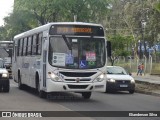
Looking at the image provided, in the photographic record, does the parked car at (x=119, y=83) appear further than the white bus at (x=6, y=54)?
No

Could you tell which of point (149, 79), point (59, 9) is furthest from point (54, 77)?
point (59, 9)

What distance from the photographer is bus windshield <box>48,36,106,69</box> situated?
1819 cm

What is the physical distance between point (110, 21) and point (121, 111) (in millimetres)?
58039

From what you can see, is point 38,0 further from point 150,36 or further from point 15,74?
point 15,74

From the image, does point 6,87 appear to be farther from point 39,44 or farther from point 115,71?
point 115,71

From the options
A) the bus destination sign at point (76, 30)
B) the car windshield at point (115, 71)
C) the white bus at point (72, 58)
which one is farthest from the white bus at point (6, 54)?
the bus destination sign at point (76, 30)

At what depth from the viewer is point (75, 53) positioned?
18.3 m

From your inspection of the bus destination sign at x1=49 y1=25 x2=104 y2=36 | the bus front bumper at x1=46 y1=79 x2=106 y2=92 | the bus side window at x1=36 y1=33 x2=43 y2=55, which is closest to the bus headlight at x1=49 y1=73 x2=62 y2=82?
the bus front bumper at x1=46 y1=79 x2=106 y2=92

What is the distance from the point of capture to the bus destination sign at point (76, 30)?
18547 mm

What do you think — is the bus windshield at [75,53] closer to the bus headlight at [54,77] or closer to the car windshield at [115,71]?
the bus headlight at [54,77]

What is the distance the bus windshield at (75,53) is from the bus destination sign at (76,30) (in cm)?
21

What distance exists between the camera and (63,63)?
59.5 feet

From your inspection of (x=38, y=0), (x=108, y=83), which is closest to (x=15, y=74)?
(x=108, y=83)

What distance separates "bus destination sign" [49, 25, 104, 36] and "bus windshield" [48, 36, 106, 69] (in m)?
0.21
